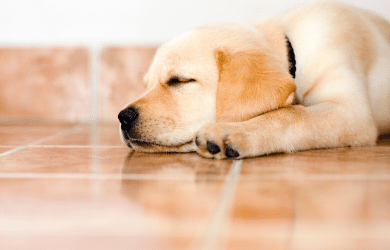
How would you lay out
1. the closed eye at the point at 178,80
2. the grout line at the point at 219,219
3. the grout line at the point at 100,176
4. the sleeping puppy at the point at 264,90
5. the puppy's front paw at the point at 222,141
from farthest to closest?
the closed eye at the point at 178,80, the sleeping puppy at the point at 264,90, the puppy's front paw at the point at 222,141, the grout line at the point at 100,176, the grout line at the point at 219,219

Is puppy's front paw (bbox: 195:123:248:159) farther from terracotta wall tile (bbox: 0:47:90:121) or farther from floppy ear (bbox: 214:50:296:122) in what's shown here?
terracotta wall tile (bbox: 0:47:90:121)

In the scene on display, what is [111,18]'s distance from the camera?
9.06 feet

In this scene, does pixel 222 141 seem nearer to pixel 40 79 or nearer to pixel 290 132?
pixel 290 132

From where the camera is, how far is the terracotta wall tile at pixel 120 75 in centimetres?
267

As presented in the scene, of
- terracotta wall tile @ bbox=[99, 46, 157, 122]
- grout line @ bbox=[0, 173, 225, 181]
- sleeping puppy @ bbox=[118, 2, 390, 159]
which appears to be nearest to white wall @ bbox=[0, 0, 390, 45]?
terracotta wall tile @ bbox=[99, 46, 157, 122]

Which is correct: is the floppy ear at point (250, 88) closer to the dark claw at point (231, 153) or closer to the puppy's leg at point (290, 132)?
the puppy's leg at point (290, 132)

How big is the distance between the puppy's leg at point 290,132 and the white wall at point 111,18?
1398 millimetres

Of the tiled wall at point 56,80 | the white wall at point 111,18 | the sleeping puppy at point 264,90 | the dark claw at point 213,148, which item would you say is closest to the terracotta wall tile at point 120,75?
the tiled wall at point 56,80

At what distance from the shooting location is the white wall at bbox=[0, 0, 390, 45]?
2.66 meters

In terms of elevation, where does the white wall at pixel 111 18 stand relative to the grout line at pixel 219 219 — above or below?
above

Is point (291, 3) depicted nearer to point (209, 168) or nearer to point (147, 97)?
point (147, 97)

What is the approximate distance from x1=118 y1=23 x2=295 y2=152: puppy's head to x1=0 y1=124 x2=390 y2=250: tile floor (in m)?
0.15

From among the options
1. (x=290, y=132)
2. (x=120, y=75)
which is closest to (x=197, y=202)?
(x=290, y=132)

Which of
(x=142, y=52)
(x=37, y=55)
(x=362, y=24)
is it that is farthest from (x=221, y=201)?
(x=37, y=55)
